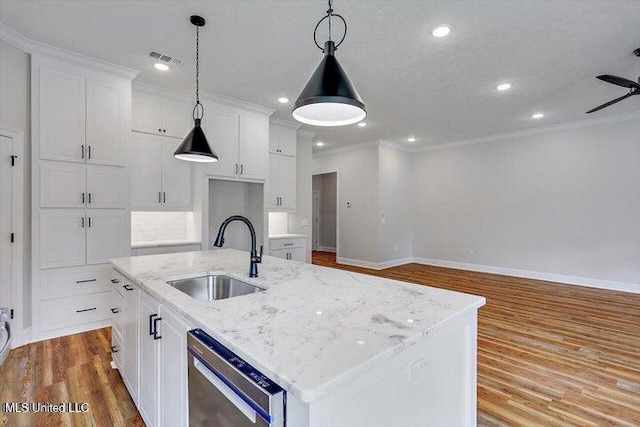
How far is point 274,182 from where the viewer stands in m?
5.44

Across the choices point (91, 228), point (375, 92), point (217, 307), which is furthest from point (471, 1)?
point (91, 228)

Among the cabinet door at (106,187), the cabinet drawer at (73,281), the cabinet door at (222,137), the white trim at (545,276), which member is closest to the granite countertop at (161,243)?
the cabinet drawer at (73,281)

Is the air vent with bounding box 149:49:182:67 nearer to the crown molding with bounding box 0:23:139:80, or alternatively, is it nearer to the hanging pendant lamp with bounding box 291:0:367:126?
the crown molding with bounding box 0:23:139:80

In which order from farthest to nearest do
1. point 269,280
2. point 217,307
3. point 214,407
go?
point 269,280 < point 217,307 < point 214,407

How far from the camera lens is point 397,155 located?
748 centimetres

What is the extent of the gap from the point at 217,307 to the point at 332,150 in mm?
6956

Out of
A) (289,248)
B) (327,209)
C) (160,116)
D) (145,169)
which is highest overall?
(160,116)

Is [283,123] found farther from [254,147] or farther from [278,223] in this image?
[278,223]

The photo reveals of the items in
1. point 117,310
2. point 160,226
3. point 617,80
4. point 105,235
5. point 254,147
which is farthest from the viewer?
point 254,147

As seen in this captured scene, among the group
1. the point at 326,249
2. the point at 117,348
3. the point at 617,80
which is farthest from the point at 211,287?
the point at 326,249

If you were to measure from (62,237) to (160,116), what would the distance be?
181cm

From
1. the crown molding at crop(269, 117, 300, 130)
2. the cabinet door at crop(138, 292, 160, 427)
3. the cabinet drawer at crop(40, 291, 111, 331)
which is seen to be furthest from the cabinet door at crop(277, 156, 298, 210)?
the cabinet door at crop(138, 292, 160, 427)

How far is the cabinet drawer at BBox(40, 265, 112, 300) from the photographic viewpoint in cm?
324

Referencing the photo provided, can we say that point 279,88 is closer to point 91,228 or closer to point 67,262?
point 91,228
